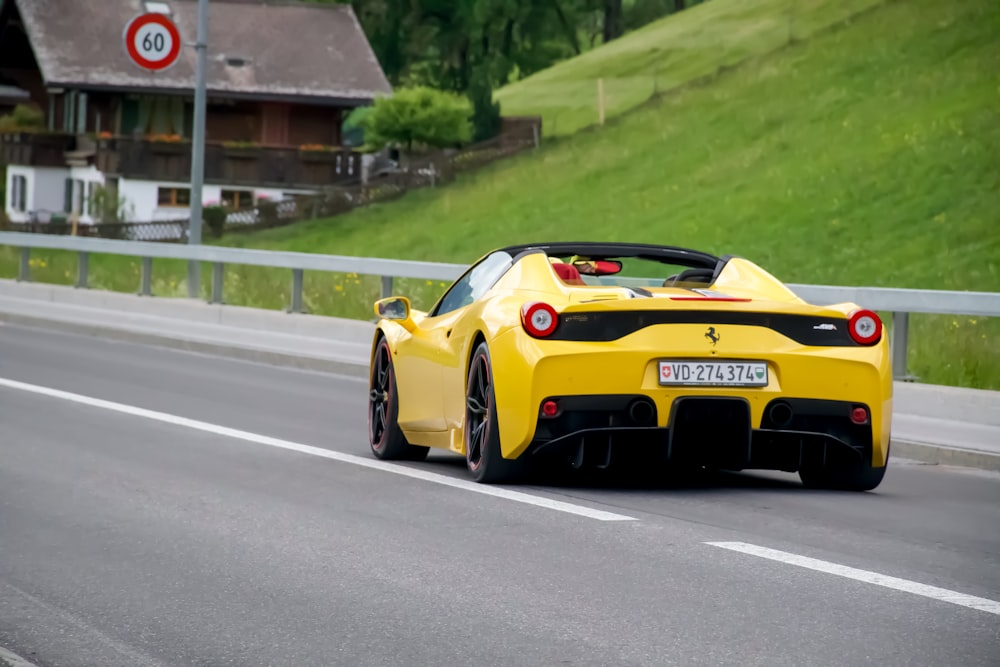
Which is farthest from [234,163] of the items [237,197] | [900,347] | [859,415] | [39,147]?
[859,415]

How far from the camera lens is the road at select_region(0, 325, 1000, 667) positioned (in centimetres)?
647

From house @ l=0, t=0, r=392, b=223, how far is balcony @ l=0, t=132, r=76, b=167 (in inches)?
1.5

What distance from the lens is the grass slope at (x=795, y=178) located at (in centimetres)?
4822

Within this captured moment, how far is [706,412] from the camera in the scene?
992cm

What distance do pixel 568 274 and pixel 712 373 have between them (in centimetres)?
131

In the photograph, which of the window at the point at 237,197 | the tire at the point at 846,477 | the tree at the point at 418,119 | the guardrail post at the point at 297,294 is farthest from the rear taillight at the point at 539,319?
the window at the point at 237,197

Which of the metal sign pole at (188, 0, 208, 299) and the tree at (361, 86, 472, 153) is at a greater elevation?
the tree at (361, 86, 472, 153)

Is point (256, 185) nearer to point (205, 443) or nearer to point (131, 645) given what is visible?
point (205, 443)

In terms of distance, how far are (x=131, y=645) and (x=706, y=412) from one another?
4.09 m

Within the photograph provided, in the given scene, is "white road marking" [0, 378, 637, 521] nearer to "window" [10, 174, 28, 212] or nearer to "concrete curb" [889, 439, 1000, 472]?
"concrete curb" [889, 439, 1000, 472]

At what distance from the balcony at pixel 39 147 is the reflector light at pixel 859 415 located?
70.0m

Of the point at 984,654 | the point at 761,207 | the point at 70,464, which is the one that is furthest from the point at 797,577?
A: the point at 761,207

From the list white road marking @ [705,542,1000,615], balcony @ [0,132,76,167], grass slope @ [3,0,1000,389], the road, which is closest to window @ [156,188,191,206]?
balcony @ [0,132,76,167]

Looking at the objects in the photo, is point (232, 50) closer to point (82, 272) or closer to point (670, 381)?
point (82, 272)
